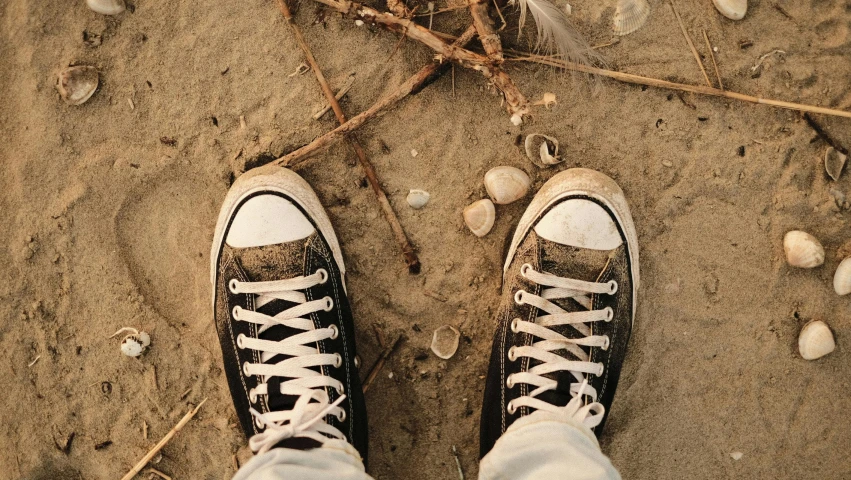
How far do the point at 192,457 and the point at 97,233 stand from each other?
42.2 inches

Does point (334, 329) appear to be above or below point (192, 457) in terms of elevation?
above

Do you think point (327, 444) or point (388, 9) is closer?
point (327, 444)

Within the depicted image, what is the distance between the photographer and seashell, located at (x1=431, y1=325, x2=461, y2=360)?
232 cm

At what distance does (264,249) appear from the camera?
2.22 m

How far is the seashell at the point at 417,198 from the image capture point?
2.25 meters

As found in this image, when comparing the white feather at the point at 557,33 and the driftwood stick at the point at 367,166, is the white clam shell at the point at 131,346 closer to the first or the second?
the driftwood stick at the point at 367,166

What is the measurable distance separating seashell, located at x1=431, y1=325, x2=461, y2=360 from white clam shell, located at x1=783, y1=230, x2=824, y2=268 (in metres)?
1.44

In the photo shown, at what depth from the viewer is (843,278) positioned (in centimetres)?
223

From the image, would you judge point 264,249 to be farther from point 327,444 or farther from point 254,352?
point 327,444

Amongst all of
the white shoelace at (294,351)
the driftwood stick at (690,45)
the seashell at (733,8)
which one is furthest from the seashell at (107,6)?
the seashell at (733,8)

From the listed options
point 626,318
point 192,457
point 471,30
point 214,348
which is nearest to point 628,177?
point 626,318

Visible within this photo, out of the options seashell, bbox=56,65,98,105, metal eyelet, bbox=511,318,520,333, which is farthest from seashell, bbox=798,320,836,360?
seashell, bbox=56,65,98,105

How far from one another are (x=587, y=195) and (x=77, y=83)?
2.17 metres

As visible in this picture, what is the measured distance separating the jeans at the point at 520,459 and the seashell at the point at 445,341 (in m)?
0.44
